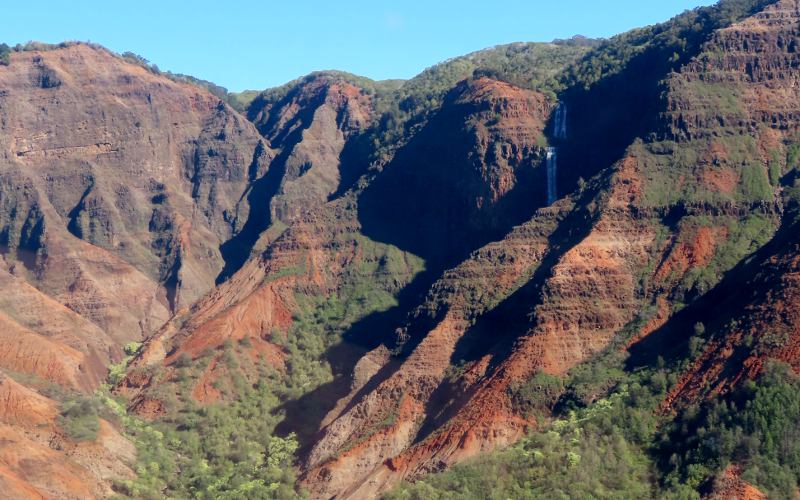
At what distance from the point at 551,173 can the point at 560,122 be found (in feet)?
25.4

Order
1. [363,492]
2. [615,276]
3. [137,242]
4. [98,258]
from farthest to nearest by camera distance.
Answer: [137,242]
[98,258]
[615,276]
[363,492]

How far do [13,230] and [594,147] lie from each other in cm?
6535

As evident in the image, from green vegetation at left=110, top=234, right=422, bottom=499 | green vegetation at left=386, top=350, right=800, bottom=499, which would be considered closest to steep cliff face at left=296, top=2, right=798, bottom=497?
green vegetation at left=386, top=350, right=800, bottom=499

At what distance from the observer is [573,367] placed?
90.1 m

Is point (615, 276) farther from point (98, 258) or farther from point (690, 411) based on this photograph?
point (98, 258)

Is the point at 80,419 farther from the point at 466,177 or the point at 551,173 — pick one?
the point at 551,173

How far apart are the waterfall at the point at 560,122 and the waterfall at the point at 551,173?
3287mm

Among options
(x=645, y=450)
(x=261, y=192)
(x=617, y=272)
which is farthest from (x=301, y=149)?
(x=645, y=450)

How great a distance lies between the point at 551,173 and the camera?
11612 centimetres

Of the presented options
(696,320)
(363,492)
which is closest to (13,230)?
(363,492)

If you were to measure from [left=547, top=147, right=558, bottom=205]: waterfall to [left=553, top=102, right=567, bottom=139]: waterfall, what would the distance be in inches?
129

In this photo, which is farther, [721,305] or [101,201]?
[101,201]

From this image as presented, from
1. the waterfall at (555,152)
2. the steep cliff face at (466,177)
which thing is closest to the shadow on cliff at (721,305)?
the waterfall at (555,152)

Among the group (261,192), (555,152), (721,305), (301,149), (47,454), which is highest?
(301,149)
